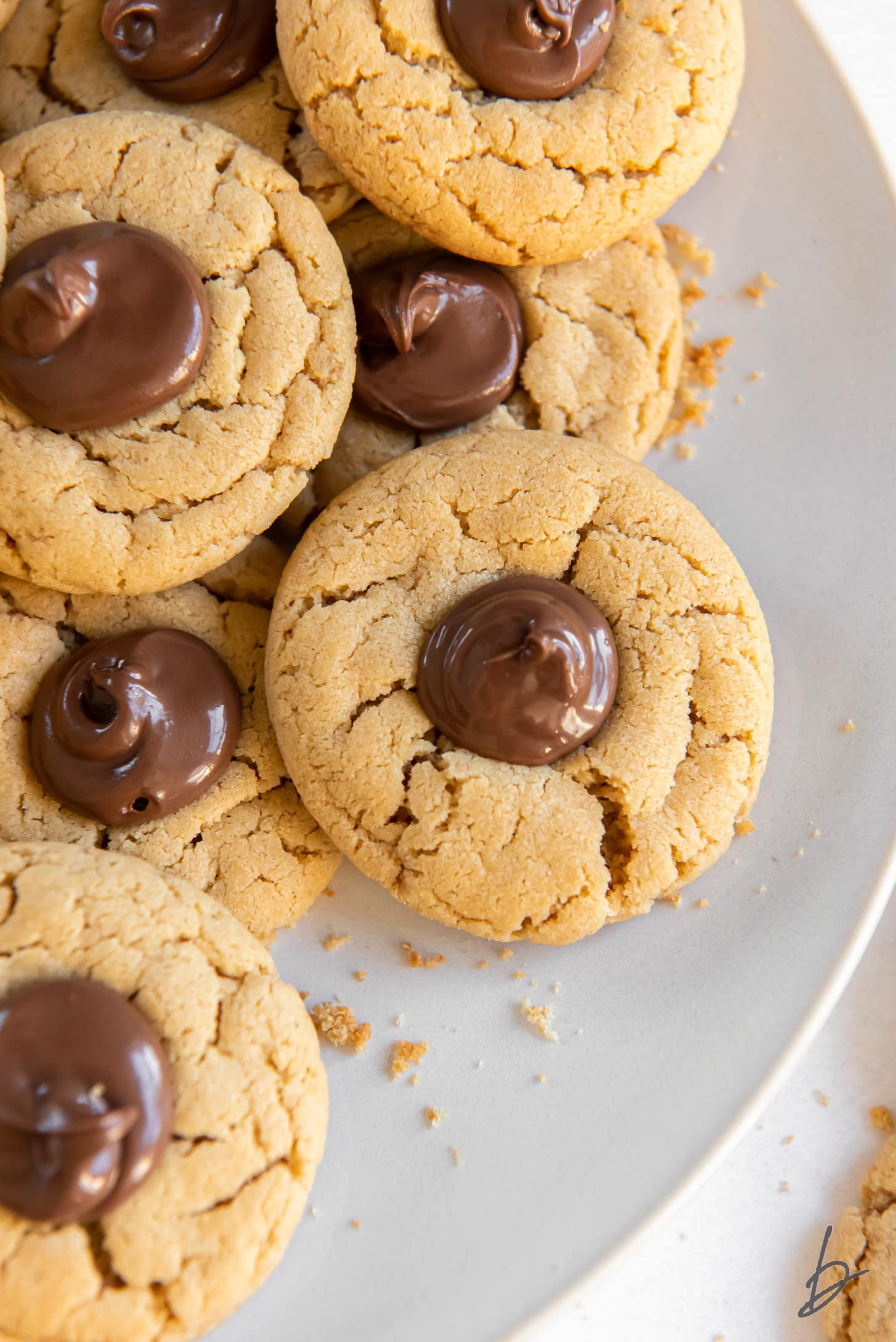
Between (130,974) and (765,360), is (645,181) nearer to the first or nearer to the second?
(765,360)

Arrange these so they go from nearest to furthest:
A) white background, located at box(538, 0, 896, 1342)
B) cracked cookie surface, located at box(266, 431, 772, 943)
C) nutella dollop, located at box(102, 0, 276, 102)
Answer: cracked cookie surface, located at box(266, 431, 772, 943) → nutella dollop, located at box(102, 0, 276, 102) → white background, located at box(538, 0, 896, 1342)

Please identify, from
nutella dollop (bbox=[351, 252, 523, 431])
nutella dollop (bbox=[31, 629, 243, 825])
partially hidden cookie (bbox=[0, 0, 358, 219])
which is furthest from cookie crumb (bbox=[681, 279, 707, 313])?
nutella dollop (bbox=[31, 629, 243, 825])

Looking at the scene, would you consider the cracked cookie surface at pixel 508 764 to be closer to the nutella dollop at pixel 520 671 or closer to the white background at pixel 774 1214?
the nutella dollop at pixel 520 671

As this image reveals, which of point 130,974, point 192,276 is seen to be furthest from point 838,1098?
point 192,276

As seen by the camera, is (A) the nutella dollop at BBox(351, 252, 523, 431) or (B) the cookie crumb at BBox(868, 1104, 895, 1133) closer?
(A) the nutella dollop at BBox(351, 252, 523, 431)

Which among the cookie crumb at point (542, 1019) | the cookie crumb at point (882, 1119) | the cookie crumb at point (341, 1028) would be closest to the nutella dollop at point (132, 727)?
the cookie crumb at point (341, 1028)

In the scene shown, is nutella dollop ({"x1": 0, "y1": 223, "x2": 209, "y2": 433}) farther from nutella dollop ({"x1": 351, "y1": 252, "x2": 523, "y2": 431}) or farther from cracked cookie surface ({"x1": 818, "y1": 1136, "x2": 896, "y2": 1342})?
cracked cookie surface ({"x1": 818, "y1": 1136, "x2": 896, "y2": 1342})
